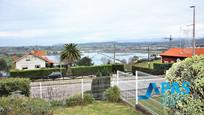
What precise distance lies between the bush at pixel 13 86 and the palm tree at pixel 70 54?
21.3m

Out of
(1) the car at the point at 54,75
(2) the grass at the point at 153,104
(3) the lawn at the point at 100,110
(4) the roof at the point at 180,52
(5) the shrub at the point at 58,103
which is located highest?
(4) the roof at the point at 180,52

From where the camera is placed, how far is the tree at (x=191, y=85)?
5191 millimetres

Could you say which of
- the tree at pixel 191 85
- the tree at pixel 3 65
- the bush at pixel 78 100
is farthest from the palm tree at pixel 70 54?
the tree at pixel 191 85

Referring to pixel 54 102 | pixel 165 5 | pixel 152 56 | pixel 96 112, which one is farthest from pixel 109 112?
pixel 152 56

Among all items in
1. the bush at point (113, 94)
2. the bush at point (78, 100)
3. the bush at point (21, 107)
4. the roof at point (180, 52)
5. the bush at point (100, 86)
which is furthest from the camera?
the roof at point (180, 52)

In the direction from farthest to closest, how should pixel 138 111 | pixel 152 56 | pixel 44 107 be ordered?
pixel 152 56 → pixel 138 111 → pixel 44 107

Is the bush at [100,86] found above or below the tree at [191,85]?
below

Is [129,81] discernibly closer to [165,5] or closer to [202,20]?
[165,5]

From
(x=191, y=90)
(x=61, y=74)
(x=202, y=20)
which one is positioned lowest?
(x=61, y=74)

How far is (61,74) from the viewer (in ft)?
96.8

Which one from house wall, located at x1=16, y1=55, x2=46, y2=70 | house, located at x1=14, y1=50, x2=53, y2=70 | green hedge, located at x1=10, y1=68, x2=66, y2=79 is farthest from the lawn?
house wall, located at x1=16, y1=55, x2=46, y2=70

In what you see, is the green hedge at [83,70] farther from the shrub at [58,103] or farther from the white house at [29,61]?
the shrub at [58,103]

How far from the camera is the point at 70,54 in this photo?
34000mm

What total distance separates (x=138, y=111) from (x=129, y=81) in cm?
246
